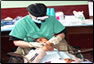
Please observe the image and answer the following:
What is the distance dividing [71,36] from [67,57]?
1512 millimetres

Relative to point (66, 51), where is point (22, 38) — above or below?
above

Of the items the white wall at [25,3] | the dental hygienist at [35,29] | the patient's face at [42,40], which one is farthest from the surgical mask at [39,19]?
the white wall at [25,3]

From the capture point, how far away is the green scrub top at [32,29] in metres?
1.95

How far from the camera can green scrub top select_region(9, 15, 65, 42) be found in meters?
1.95

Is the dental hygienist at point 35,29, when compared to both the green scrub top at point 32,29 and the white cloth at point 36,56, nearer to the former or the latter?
the green scrub top at point 32,29

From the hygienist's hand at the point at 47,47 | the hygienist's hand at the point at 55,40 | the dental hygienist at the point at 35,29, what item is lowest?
the hygienist's hand at the point at 47,47

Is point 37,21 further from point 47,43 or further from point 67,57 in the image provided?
point 67,57

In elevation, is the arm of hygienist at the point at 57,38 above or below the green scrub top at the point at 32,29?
below

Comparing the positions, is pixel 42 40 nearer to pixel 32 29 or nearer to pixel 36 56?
pixel 32 29

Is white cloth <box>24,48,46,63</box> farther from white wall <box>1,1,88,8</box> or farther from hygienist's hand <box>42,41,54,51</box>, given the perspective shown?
white wall <box>1,1,88,8</box>

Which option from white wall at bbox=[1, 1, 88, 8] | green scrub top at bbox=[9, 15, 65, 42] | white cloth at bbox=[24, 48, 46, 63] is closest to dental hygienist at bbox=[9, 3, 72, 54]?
green scrub top at bbox=[9, 15, 65, 42]

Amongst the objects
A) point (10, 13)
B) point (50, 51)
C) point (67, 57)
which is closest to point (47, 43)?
point (50, 51)

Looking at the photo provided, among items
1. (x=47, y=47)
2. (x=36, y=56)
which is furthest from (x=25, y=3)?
(x=36, y=56)

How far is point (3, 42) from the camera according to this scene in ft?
10.4
